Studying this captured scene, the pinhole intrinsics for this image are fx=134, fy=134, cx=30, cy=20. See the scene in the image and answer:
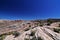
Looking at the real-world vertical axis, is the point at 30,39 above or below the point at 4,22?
below

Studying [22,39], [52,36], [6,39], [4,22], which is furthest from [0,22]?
[52,36]

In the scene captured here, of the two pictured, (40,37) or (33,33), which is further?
(33,33)

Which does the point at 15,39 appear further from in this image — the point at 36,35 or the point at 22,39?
the point at 36,35

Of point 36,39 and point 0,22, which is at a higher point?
point 0,22

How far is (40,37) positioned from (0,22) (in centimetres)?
2691

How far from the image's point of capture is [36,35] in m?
22.8

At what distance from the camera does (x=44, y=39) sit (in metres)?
21.0

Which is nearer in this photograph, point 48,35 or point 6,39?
point 48,35

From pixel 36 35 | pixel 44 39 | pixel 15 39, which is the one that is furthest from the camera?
pixel 15 39

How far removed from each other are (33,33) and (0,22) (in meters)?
A: 24.1

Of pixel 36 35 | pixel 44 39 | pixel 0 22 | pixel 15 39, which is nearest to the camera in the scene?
pixel 44 39

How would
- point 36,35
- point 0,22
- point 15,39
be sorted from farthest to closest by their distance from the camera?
1. point 0,22
2. point 15,39
3. point 36,35

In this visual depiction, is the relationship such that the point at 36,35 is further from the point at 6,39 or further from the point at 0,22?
the point at 0,22

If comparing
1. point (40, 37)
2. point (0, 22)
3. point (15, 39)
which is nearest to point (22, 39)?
point (15, 39)
